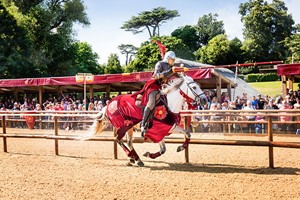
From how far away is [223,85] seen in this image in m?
18.2

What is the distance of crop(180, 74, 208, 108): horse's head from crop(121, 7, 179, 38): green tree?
53585mm

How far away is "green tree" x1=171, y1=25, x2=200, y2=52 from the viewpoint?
57906 mm

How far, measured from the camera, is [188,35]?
5803 centimetres

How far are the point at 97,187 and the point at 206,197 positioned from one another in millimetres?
1810

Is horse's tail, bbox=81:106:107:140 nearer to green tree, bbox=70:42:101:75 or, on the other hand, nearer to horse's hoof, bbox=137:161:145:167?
horse's hoof, bbox=137:161:145:167

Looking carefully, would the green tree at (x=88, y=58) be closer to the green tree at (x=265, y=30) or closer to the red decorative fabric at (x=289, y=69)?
the green tree at (x=265, y=30)

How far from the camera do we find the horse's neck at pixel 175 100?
7348 mm

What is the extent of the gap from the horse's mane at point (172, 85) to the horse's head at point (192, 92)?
71 mm

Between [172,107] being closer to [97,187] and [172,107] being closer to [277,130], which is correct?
[97,187]

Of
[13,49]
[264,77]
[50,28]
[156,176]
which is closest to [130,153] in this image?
[156,176]

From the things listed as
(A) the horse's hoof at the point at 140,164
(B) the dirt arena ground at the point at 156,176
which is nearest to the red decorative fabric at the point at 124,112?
(A) the horse's hoof at the point at 140,164

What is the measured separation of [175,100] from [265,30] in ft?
155

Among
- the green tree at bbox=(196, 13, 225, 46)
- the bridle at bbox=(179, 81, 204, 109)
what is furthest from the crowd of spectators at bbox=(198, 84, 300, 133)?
the green tree at bbox=(196, 13, 225, 46)

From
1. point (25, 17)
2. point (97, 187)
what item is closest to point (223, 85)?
point (97, 187)
